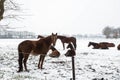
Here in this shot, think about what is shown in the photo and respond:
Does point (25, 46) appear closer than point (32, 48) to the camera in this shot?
Yes

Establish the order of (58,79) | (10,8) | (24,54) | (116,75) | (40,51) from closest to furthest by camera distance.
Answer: (58,79) → (116,75) → (24,54) → (40,51) → (10,8)

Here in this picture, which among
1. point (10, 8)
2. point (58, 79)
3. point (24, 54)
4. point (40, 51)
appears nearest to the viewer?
point (58, 79)

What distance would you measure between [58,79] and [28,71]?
1.90 meters

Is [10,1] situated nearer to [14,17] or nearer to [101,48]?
[14,17]

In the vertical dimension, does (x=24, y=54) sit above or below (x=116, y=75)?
above

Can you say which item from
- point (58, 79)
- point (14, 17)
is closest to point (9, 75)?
point (58, 79)

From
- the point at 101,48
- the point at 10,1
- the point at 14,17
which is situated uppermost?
the point at 10,1

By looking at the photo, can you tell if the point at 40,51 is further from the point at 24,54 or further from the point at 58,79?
the point at 58,79

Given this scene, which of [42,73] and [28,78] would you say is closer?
[28,78]

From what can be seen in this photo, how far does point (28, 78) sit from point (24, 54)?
1.96 metres

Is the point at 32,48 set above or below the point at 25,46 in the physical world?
below

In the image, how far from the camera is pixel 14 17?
15219 millimetres

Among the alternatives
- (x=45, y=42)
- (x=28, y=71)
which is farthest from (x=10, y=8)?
(x=28, y=71)

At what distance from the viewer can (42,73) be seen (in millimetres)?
9898
